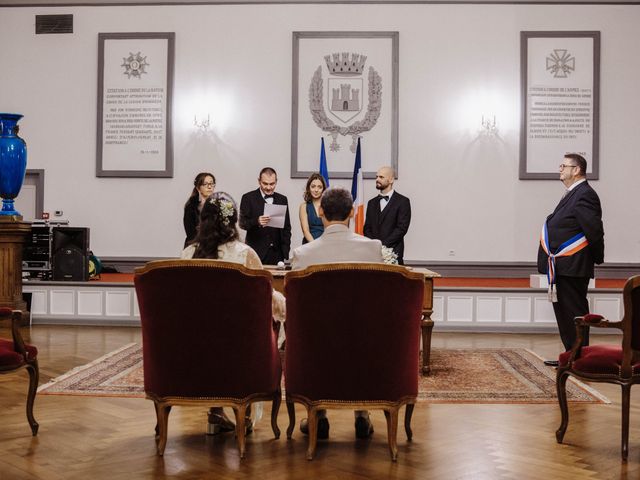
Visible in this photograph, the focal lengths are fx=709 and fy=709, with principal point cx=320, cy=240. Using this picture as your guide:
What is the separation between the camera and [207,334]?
3.01 m

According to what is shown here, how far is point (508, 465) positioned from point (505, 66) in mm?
6627

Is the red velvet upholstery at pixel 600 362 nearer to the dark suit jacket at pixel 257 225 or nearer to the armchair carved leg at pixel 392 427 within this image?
the armchair carved leg at pixel 392 427

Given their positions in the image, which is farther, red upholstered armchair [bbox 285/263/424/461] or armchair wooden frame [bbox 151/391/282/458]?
armchair wooden frame [bbox 151/391/282/458]

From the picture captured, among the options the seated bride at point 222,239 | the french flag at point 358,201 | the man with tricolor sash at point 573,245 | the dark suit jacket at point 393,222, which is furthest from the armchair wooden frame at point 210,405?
the french flag at point 358,201

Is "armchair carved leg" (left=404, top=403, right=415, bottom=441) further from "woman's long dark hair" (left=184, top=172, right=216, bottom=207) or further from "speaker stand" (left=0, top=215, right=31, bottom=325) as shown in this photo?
"speaker stand" (left=0, top=215, right=31, bottom=325)

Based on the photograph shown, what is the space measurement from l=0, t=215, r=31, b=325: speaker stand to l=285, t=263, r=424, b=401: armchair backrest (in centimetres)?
495

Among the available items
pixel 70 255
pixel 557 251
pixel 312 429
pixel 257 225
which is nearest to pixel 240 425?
pixel 312 429

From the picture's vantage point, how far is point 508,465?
116 inches

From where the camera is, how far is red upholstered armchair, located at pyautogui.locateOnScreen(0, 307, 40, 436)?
3.25 m

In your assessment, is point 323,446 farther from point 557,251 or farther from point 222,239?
point 557,251

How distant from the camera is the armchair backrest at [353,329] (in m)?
2.93

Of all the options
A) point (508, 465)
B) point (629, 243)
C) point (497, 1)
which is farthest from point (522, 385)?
point (497, 1)

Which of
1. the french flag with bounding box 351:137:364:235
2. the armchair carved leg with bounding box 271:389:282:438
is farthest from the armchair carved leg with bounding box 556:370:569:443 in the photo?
the french flag with bounding box 351:137:364:235

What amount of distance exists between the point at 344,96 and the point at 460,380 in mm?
4771
